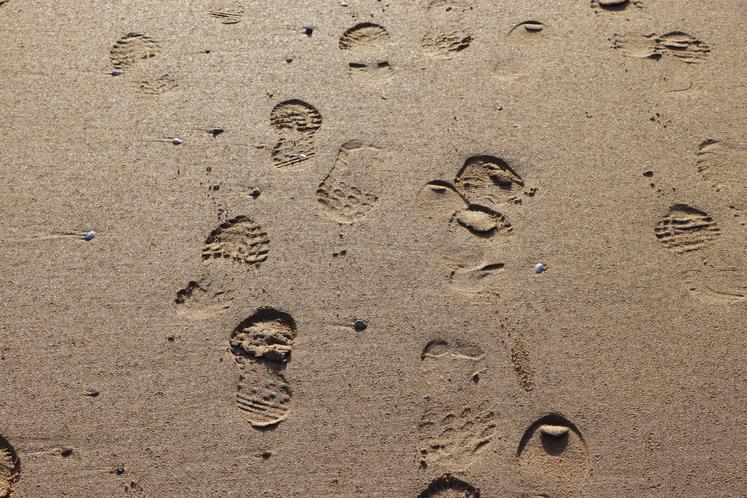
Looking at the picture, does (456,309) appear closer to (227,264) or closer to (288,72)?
(227,264)

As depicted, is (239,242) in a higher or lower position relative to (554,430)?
higher

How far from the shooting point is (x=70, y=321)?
2160 mm

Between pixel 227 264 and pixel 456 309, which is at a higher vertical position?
pixel 227 264

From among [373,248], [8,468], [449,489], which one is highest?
[373,248]

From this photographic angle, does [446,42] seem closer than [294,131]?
No

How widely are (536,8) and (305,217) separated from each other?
4.92 feet

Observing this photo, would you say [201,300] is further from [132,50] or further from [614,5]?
[614,5]

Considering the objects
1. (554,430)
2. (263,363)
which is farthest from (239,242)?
(554,430)

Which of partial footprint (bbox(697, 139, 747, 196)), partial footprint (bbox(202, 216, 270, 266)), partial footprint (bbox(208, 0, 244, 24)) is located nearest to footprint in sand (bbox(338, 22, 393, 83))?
partial footprint (bbox(208, 0, 244, 24))

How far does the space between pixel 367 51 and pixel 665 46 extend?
1326 mm

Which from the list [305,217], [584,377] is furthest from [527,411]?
[305,217]

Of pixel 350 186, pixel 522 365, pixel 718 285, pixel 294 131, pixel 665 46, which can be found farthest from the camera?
pixel 665 46

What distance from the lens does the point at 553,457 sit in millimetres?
1976

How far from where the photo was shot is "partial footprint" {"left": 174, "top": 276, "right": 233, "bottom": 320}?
2.17 metres
